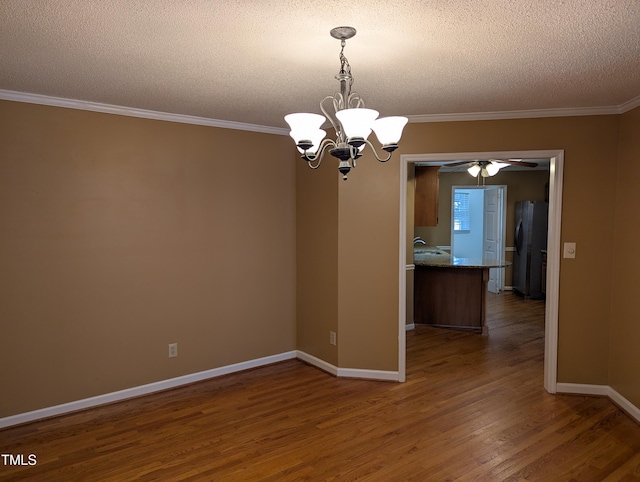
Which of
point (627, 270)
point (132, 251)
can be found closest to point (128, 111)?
point (132, 251)

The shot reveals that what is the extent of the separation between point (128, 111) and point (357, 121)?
2.37 metres

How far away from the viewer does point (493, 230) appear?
27.9ft

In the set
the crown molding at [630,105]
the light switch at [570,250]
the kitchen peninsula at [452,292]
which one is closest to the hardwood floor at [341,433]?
the light switch at [570,250]

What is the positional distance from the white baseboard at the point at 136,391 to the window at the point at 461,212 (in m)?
6.01

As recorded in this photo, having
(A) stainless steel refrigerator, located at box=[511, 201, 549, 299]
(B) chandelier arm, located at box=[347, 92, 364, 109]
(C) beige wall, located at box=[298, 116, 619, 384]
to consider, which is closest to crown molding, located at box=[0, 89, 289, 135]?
(C) beige wall, located at box=[298, 116, 619, 384]

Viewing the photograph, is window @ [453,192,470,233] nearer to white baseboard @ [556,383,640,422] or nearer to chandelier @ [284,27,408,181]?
white baseboard @ [556,383,640,422]

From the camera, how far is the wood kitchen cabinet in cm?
602

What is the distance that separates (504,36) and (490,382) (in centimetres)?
303

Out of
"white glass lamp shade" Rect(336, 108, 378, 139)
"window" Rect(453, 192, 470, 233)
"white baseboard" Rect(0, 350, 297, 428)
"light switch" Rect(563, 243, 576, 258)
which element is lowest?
"white baseboard" Rect(0, 350, 297, 428)

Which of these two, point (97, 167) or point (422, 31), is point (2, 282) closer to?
point (97, 167)

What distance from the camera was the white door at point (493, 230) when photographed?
832 cm

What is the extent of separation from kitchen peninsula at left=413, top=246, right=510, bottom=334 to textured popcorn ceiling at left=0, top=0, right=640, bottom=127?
106 inches

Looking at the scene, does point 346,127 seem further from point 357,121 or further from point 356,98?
point 356,98

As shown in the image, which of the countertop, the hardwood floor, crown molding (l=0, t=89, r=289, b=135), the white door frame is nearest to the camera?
the hardwood floor
